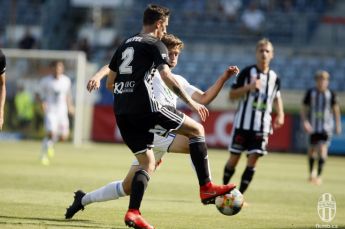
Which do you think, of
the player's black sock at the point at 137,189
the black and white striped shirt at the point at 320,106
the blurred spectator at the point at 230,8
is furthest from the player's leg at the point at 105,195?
the blurred spectator at the point at 230,8

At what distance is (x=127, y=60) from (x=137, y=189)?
1211mm

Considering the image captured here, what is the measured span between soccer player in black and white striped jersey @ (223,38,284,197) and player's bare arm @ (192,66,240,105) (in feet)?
9.26

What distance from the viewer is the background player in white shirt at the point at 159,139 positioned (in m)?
7.96

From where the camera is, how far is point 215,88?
26.4 ft

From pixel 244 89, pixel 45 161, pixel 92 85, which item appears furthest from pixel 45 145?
pixel 92 85

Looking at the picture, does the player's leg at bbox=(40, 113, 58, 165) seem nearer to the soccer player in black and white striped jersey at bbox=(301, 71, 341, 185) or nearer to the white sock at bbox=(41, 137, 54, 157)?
the white sock at bbox=(41, 137, 54, 157)

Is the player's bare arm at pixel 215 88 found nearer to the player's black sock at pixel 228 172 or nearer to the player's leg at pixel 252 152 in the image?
the player's leg at pixel 252 152

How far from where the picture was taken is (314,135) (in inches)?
656

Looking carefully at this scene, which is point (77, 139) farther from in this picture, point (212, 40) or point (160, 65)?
point (160, 65)

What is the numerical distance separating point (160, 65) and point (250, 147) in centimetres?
434

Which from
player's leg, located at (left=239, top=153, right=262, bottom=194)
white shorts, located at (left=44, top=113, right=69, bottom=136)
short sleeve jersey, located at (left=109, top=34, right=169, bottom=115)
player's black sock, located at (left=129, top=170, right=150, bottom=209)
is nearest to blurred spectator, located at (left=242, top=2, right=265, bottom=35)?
white shorts, located at (left=44, top=113, right=69, bottom=136)

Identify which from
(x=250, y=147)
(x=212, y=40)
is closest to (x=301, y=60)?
(x=212, y=40)

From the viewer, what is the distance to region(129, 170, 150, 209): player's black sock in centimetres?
733

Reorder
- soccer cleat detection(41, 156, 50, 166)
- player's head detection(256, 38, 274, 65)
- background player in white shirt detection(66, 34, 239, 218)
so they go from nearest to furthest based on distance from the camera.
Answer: background player in white shirt detection(66, 34, 239, 218), player's head detection(256, 38, 274, 65), soccer cleat detection(41, 156, 50, 166)
